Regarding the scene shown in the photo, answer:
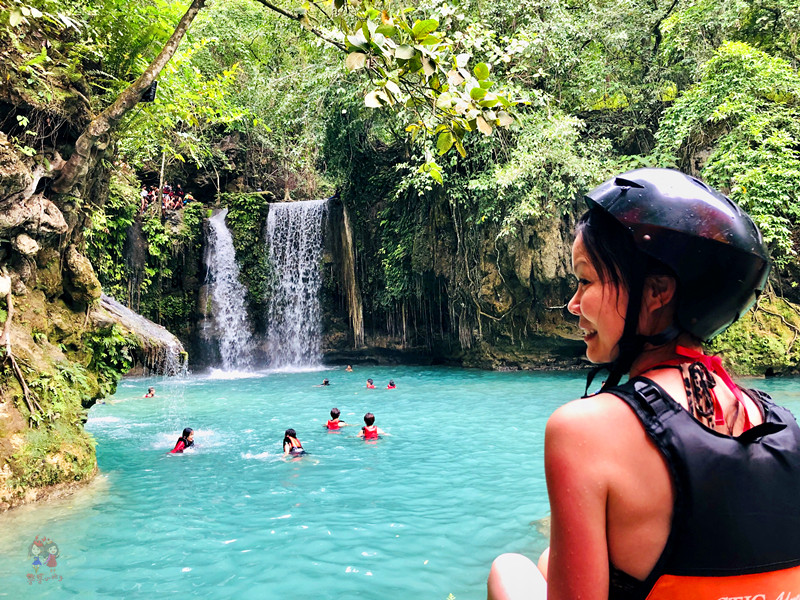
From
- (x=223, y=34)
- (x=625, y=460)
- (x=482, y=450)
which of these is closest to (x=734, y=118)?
(x=482, y=450)

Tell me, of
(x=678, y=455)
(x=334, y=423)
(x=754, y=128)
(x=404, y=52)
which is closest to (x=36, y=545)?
(x=334, y=423)

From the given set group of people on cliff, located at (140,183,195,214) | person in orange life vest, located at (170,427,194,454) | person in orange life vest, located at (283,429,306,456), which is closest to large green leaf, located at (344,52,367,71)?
person in orange life vest, located at (283,429,306,456)

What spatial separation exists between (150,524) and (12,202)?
13.0 ft

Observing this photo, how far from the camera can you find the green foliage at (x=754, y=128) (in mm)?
12516

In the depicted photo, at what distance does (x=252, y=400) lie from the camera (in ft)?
44.4

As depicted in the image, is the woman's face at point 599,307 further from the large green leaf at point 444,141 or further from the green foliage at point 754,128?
the green foliage at point 754,128

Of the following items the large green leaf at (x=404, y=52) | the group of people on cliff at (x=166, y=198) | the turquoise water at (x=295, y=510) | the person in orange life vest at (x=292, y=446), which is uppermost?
the group of people on cliff at (x=166, y=198)

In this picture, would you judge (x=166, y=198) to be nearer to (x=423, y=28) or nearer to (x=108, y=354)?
(x=108, y=354)

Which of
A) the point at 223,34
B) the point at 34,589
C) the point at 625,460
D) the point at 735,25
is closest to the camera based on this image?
the point at 625,460

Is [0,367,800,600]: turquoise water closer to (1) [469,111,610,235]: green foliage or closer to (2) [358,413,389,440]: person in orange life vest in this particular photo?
(2) [358,413,389,440]: person in orange life vest

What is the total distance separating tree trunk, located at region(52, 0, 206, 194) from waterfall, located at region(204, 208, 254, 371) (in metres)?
13.5

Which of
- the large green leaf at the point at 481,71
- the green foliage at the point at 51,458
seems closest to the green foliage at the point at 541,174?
the green foliage at the point at 51,458

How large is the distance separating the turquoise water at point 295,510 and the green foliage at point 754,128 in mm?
4274

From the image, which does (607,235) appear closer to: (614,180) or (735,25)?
(614,180)
